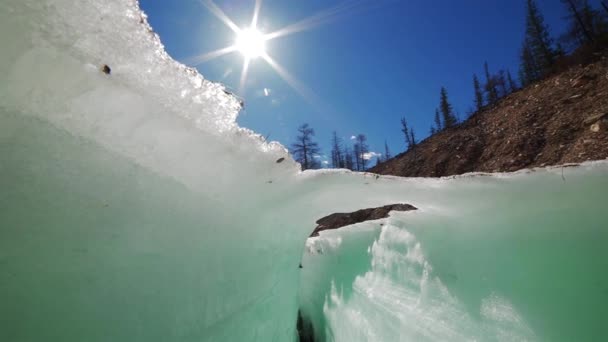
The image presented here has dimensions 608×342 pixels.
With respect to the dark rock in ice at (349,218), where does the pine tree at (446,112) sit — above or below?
above

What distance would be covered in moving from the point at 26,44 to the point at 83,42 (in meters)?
0.25

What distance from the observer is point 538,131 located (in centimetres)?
1248

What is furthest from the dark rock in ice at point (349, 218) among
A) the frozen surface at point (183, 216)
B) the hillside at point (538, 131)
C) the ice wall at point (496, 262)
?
the frozen surface at point (183, 216)

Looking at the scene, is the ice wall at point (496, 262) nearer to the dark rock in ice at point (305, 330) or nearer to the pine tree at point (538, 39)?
the dark rock in ice at point (305, 330)

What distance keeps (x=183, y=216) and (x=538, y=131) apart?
16.2 metres

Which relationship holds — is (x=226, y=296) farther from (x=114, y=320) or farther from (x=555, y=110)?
(x=555, y=110)

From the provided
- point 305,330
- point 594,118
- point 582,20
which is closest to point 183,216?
point 305,330

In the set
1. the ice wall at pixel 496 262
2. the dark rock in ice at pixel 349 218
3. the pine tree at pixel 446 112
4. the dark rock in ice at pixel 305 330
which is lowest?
the dark rock in ice at pixel 305 330

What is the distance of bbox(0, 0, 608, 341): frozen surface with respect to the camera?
4.96ft

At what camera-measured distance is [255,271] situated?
10.4 ft

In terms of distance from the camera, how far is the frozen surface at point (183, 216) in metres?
1.51

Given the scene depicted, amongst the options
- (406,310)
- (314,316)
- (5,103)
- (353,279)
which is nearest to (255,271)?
(406,310)

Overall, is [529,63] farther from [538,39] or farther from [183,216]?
[183,216]

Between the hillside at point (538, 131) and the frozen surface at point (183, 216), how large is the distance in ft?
29.9
